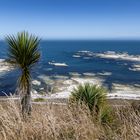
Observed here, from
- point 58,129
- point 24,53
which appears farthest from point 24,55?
point 58,129


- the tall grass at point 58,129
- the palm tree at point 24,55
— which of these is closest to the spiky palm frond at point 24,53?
the palm tree at point 24,55

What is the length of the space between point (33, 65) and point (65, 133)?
31.1 feet

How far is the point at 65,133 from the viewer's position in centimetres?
496

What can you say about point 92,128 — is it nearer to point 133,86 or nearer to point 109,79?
point 133,86

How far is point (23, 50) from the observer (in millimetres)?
13516

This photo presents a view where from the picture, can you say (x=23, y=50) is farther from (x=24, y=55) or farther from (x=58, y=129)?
(x=58, y=129)

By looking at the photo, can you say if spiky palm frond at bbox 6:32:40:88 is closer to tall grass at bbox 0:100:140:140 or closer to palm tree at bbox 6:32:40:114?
palm tree at bbox 6:32:40:114

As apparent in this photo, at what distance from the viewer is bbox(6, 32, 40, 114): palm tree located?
13.6 meters

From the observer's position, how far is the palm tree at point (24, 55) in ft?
44.5

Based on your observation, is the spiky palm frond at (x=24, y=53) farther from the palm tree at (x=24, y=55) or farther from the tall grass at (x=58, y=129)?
the tall grass at (x=58, y=129)

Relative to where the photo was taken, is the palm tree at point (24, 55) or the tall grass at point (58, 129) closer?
the tall grass at point (58, 129)

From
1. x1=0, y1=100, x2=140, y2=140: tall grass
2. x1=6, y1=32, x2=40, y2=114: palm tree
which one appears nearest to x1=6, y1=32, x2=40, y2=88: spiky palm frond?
x1=6, y1=32, x2=40, y2=114: palm tree

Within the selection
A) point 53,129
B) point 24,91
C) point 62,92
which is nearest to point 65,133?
point 53,129

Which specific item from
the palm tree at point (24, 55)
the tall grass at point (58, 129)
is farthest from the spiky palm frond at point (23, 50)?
the tall grass at point (58, 129)
